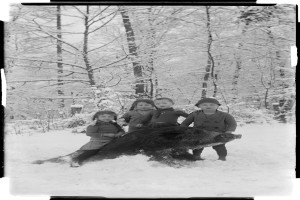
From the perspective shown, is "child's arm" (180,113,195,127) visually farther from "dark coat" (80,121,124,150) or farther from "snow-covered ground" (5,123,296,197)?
"dark coat" (80,121,124,150)

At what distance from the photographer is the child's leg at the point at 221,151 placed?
121 inches

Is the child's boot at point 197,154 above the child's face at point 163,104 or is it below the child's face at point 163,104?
below

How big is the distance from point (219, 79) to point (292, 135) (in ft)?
2.42

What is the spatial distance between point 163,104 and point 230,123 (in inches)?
22.1

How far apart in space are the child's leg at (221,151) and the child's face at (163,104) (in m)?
0.50

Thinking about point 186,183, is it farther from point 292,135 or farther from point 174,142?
point 292,135

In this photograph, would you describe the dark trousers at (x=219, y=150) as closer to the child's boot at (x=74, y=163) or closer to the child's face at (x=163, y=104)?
the child's face at (x=163, y=104)

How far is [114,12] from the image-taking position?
3.09m

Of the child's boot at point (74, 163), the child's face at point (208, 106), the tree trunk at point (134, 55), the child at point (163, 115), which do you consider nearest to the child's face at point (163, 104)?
the child at point (163, 115)

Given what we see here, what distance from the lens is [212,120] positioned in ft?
10.1

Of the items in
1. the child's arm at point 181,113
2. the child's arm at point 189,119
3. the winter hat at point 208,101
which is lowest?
the child's arm at point 189,119

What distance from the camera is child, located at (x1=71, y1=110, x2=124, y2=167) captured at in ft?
10.1

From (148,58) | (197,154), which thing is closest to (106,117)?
(148,58)

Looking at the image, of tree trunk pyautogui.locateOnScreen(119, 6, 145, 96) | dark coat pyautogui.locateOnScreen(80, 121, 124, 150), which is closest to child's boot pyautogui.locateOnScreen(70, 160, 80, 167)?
dark coat pyautogui.locateOnScreen(80, 121, 124, 150)
